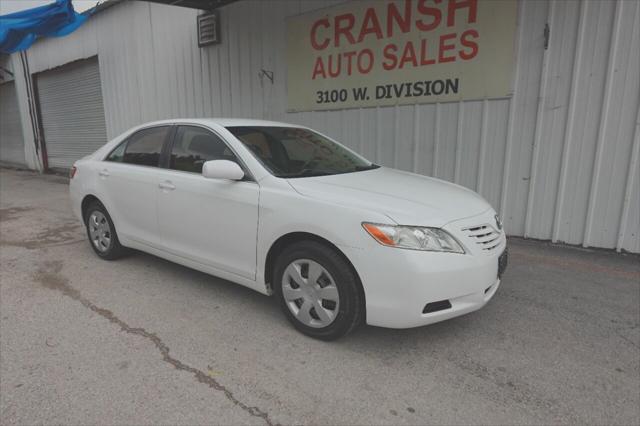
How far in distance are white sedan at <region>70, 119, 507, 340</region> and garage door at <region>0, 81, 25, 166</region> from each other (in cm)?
1525

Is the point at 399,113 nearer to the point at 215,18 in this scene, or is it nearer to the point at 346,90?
the point at 346,90

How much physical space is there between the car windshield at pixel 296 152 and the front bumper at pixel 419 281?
1.05 metres

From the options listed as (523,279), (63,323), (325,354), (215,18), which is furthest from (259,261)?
(215,18)

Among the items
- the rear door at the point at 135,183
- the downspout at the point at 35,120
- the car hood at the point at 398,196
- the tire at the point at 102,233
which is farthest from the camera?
the downspout at the point at 35,120

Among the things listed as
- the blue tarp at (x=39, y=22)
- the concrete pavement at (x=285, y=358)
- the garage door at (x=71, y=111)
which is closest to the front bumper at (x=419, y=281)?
the concrete pavement at (x=285, y=358)

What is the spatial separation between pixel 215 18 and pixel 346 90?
3.67 m

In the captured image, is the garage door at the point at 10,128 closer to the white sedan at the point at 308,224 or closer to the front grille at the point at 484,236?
the white sedan at the point at 308,224

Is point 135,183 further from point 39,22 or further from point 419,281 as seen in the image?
point 39,22

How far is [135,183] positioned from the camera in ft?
13.5

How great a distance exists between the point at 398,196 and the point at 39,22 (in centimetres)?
922

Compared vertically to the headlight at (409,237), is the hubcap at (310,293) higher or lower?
lower

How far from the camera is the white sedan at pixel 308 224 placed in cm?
259

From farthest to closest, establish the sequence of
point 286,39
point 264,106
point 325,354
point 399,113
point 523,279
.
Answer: point 264,106, point 286,39, point 399,113, point 523,279, point 325,354

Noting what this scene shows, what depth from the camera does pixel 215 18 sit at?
8.41 meters
